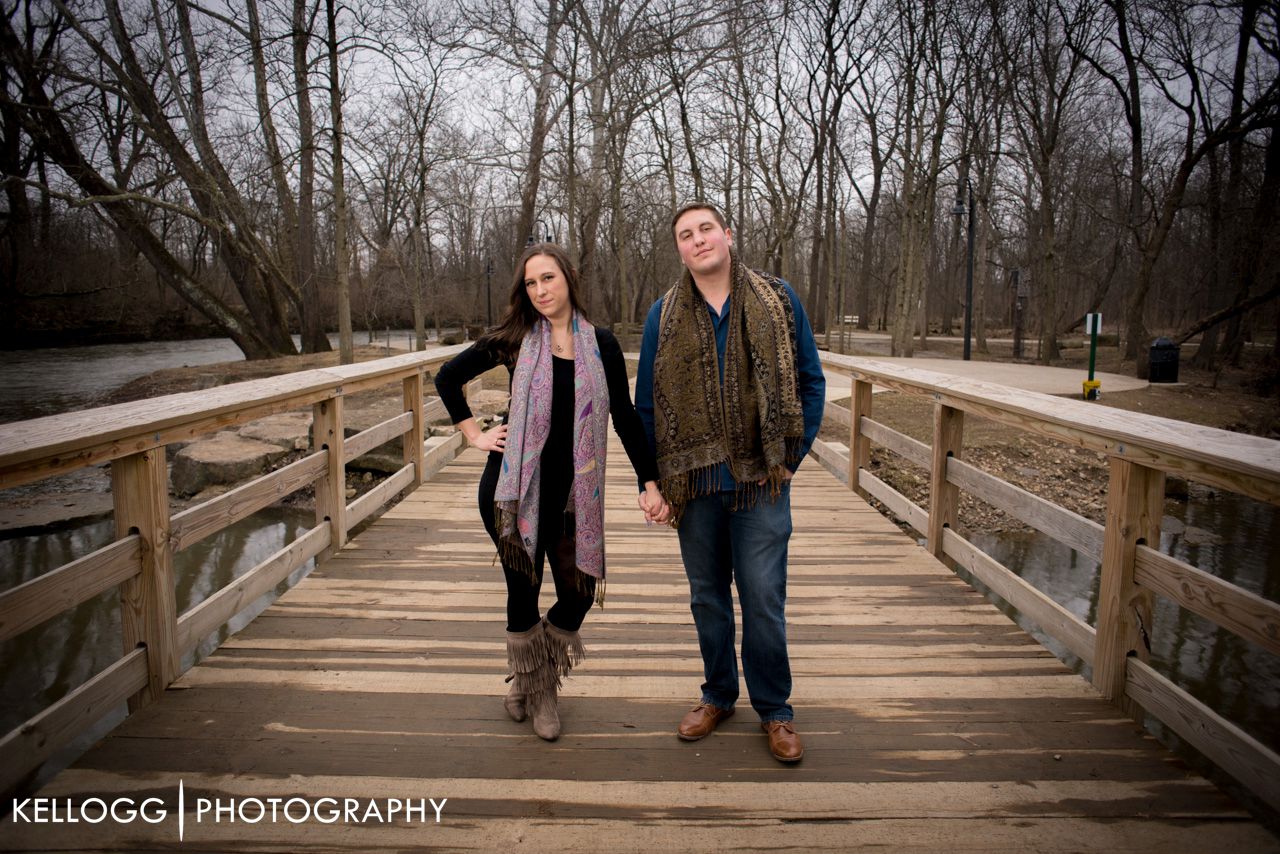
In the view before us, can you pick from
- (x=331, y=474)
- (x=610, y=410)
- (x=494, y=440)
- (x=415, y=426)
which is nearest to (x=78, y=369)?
(x=415, y=426)

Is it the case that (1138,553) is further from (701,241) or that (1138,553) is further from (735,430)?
(701,241)

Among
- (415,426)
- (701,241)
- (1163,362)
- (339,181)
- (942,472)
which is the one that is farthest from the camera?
(1163,362)

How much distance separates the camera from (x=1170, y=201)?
13.5m

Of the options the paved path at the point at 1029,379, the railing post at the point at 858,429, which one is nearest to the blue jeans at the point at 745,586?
the railing post at the point at 858,429

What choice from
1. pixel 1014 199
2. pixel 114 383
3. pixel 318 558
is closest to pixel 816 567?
pixel 318 558

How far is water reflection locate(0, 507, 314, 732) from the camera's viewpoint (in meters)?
4.24

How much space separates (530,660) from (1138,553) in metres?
1.95

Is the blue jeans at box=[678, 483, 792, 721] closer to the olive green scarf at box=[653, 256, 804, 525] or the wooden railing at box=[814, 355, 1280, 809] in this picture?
the olive green scarf at box=[653, 256, 804, 525]

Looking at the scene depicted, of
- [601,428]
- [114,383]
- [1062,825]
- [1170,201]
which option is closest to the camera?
[1062,825]

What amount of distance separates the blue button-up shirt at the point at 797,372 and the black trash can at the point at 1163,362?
13164 millimetres

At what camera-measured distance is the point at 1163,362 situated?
1250cm

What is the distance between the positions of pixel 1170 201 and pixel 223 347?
28397 mm

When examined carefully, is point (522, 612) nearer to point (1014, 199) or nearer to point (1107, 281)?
point (1107, 281)

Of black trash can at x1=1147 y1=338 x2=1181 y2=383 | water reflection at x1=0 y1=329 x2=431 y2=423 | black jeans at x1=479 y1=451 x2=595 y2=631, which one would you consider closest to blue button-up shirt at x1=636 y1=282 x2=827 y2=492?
black jeans at x1=479 y1=451 x2=595 y2=631
